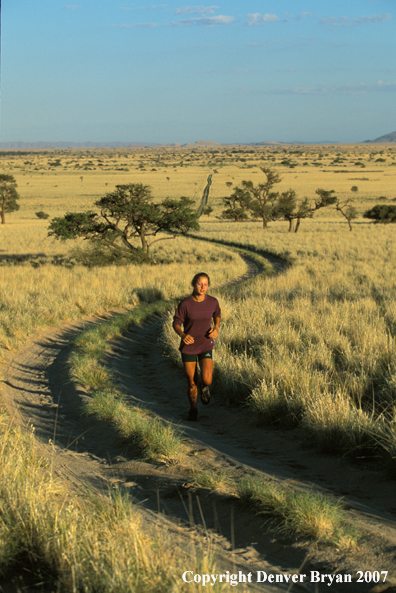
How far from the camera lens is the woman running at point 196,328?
20.9 ft

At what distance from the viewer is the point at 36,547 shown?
312cm

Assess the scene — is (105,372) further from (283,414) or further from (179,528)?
(179,528)

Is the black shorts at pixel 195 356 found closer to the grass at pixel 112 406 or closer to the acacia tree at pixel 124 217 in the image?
the grass at pixel 112 406

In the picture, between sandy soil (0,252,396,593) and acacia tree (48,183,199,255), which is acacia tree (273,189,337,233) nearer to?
acacia tree (48,183,199,255)

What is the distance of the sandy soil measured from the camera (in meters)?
3.25

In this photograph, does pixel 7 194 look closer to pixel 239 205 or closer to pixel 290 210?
pixel 239 205

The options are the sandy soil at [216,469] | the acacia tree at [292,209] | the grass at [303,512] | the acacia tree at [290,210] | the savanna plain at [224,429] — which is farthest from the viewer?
the acacia tree at [292,209]

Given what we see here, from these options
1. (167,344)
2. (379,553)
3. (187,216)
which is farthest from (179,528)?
(187,216)

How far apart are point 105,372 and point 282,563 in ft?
18.5

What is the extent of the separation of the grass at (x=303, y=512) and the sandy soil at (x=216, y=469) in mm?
74

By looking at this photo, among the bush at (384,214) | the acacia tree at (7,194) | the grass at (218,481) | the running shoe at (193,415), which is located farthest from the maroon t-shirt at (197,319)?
the acacia tree at (7,194)

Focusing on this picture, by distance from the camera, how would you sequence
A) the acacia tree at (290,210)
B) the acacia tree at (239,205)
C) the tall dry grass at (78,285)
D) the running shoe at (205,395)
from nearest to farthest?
1. the running shoe at (205,395)
2. the tall dry grass at (78,285)
3. the acacia tree at (290,210)
4. the acacia tree at (239,205)

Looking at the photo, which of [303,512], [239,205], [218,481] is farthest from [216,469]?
[239,205]

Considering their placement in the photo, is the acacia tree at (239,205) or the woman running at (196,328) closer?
the woman running at (196,328)
